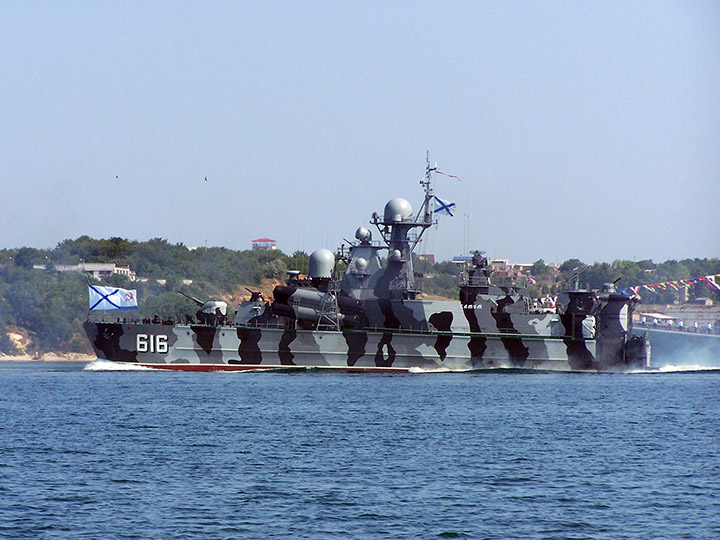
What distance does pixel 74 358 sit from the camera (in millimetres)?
91500

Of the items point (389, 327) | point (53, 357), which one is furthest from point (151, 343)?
point (53, 357)

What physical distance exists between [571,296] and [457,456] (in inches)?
1220

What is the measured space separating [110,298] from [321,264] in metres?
11.6

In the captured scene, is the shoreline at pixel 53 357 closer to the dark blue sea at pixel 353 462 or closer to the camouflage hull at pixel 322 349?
the camouflage hull at pixel 322 349

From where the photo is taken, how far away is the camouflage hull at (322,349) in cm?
5244

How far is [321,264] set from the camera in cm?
5638

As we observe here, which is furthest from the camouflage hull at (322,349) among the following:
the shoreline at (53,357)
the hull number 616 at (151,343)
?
the shoreline at (53,357)

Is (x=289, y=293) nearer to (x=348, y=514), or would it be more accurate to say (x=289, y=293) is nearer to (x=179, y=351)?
(x=179, y=351)

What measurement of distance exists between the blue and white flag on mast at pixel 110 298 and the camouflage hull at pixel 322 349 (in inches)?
42.1

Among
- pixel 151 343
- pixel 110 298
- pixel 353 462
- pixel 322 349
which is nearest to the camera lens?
pixel 353 462

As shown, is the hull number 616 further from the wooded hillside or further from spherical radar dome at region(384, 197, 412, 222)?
the wooded hillside

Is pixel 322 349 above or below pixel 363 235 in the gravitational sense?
below

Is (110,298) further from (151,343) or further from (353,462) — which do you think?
(353,462)

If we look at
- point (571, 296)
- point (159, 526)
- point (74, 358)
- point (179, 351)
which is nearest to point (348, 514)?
point (159, 526)
